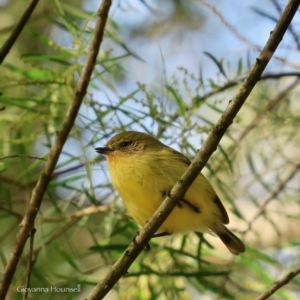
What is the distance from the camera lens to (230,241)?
11.3 feet

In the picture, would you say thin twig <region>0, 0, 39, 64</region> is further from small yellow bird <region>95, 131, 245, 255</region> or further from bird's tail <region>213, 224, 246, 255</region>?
bird's tail <region>213, 224, 246, 255</region>

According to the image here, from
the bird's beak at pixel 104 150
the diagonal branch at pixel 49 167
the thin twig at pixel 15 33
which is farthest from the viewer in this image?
the bird's beak at pixel 104 150

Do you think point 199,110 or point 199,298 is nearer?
point 199,110

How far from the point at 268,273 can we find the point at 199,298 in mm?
474

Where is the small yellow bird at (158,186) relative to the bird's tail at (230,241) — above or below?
above

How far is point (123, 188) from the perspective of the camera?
309 centimetres

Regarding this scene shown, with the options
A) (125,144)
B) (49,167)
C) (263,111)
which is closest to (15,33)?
(49,167)

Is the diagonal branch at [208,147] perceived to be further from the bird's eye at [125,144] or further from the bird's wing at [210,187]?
the bird's eye at [125,144]

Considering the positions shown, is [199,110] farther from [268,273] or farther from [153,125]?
[268,273]

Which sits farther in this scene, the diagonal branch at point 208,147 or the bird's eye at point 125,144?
the bird's eye at point 125,144

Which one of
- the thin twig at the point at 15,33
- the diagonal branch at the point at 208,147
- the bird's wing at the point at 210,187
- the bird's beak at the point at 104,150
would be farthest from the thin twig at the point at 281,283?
the thin twig at the point at 15,33

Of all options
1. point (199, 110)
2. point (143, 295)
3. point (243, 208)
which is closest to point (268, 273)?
point (143, 295)

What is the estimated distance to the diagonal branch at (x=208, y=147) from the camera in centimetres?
207

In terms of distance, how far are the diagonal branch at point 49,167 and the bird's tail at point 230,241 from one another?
4.00 feet
